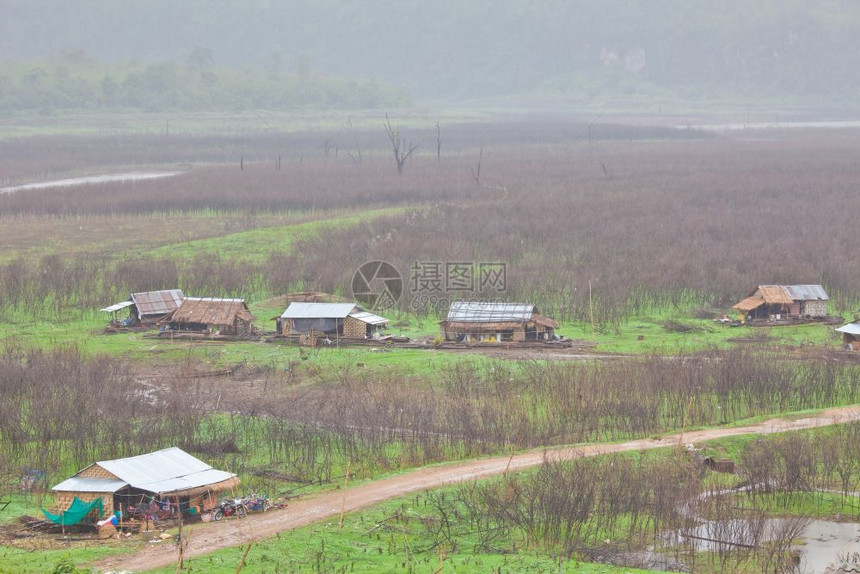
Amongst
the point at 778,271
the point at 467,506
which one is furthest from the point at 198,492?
the point at 778,271

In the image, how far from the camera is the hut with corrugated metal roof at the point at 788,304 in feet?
147

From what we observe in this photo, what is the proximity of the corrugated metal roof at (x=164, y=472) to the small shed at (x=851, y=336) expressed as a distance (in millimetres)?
22916

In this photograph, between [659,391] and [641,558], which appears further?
[659,391]

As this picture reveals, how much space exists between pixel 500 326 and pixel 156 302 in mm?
13582

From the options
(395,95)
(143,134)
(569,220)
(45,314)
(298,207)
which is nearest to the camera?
(45,314)

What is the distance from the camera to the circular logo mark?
163 feet

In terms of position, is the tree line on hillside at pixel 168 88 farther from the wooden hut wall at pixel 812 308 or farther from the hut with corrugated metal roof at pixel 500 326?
the wooden hut wall at pixel 812 308

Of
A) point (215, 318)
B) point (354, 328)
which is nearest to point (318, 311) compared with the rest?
point (354, 328)

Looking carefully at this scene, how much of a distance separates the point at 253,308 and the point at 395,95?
5874 inches

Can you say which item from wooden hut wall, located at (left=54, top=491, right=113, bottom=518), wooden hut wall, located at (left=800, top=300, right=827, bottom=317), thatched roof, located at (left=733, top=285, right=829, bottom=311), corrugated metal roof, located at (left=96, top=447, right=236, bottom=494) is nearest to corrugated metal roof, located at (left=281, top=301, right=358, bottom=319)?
thatched roof, located at (left=733, top=285, right=829, bottom=311)

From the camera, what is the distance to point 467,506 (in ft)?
82.6

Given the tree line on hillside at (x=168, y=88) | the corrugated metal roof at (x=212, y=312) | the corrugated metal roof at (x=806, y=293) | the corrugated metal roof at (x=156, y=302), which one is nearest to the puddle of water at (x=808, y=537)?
the corrugated metal roof at (x=806, y=293)

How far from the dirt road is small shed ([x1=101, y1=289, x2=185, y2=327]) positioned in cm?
2114

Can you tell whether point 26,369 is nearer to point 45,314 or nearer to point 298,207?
point 45,314
